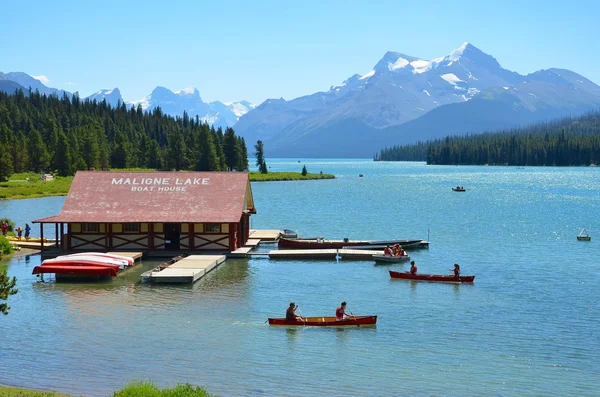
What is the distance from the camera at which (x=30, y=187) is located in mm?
130875

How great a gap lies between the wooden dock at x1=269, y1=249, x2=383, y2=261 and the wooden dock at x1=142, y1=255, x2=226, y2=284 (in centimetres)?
552

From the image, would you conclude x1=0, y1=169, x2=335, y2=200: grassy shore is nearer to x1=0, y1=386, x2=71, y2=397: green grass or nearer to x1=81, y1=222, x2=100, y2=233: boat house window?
x1=81, y1=222, x2=100, y2=233: boat house window

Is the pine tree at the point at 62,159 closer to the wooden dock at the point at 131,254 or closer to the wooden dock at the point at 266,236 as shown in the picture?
the wooden dock at the point at 266,236

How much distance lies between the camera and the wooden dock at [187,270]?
4594cm

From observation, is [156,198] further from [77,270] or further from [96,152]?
[96,152]

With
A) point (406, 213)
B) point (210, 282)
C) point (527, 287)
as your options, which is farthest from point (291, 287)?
point (406, 213)

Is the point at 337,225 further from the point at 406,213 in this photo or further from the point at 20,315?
the point at 20,315

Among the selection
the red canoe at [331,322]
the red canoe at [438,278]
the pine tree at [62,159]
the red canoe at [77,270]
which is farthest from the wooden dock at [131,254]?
the pine tree at [62,159]

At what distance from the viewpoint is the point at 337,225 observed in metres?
88.5

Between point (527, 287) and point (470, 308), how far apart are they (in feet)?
27.5

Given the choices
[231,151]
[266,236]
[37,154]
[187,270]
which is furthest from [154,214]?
[231,151]

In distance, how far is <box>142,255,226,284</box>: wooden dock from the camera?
151ft

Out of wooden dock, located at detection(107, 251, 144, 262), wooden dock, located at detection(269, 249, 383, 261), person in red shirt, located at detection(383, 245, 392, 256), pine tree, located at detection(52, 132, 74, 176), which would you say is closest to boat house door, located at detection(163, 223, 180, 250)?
wooden dock, located at detection(107, 251, 144, 262)

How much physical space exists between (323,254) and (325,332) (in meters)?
24.0
